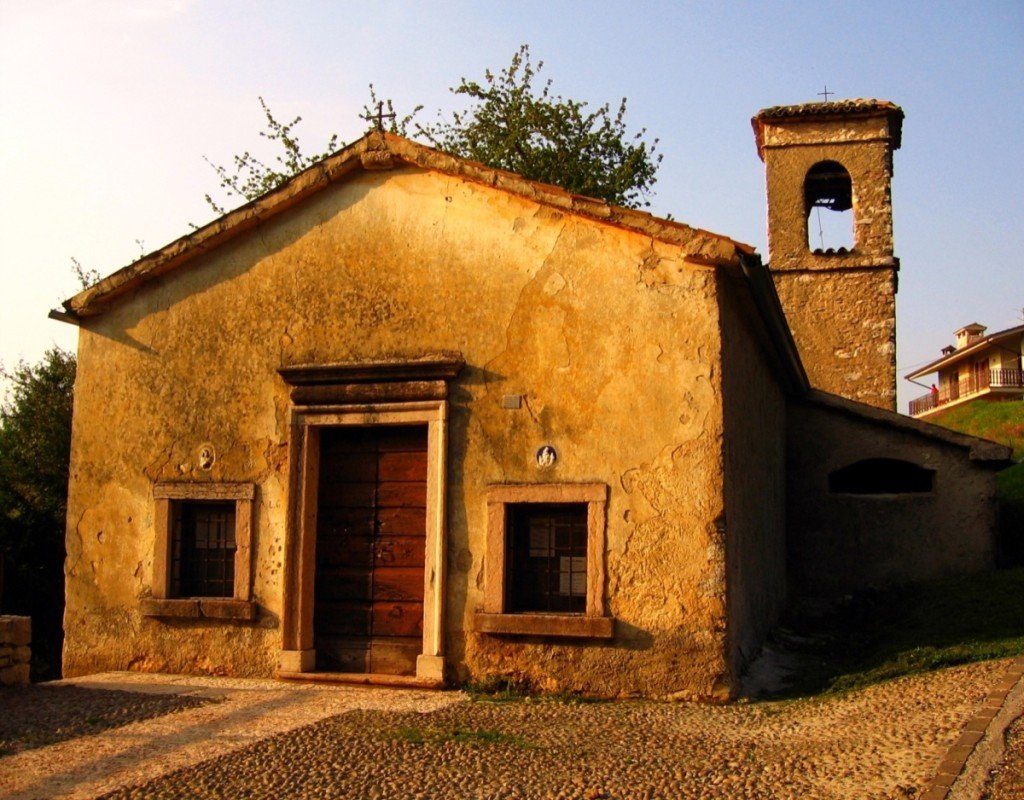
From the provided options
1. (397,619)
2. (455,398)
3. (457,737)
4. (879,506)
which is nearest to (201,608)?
(397,619)

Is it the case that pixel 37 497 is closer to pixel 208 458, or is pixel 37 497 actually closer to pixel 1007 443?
pixel 208 458

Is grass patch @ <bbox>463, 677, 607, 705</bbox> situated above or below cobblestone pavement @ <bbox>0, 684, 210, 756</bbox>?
above

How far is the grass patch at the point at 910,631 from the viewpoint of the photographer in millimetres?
8750

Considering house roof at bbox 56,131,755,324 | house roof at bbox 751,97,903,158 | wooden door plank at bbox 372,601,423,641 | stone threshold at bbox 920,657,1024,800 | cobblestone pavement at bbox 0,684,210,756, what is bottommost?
cobblestone pavement at bbox 0,684,210,756

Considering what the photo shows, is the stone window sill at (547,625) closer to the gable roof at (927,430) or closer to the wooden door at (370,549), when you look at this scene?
the wooden door at (370,549)

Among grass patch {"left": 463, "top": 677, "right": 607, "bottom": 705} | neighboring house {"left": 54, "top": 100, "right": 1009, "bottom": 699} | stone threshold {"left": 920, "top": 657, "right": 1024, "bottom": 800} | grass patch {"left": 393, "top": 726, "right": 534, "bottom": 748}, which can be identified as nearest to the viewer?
stone threshold {"left": 920, "top": 657, "right": 1024, "bottom": 800}

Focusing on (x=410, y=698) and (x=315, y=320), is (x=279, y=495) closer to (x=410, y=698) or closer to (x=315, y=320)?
(x=315, y=320)

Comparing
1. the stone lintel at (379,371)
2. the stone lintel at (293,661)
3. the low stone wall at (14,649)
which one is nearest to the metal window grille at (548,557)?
the stone lintel at (379,371)

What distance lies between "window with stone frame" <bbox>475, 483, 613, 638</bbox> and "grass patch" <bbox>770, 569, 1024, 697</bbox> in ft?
6.37

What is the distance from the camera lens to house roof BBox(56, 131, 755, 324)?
28.0 feet

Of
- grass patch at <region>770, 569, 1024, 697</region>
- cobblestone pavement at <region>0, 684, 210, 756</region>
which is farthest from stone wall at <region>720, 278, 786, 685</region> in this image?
cobblestone pavement at <region>0, 684, 210, 756</region>

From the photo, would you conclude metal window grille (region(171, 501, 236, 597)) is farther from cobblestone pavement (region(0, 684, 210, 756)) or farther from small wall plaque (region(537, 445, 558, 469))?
small wall plaque (region(537, 445, 558, 469))

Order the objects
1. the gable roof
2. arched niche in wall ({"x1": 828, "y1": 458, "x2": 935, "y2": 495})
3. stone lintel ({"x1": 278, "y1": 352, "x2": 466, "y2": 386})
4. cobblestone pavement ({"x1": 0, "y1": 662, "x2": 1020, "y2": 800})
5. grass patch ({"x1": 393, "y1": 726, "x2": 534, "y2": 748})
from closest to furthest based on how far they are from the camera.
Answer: cobblestone pavement ({"x1": 0, "y1": 662, "x2": 1020, "y2": 800}) < grass patch ({"x1": 393, "y1": 726, "x2": 534, "y2": 748}) < stone lintel ({"x1": 278, "y1": 352, "x2": 466, "y2": 386}) < the gable roof < arched niche in wall ({"x1": 828, "y1": 458, "x2": 935, "y2": 495})

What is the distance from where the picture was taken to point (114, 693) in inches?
335
